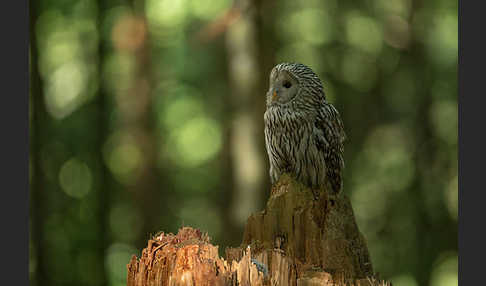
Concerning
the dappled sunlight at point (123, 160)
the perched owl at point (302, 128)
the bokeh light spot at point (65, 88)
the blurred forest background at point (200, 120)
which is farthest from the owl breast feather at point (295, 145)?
the bokeh light spot at point (65, 88)

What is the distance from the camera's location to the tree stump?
183 cm

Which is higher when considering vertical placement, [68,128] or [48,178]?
[68,128]

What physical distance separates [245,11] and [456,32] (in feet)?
3.34

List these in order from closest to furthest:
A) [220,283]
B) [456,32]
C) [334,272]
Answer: [220,283] < [334,272] < [456,32]

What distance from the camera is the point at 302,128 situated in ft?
7.59

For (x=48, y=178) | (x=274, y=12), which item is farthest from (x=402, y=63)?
(x=48, y=178)

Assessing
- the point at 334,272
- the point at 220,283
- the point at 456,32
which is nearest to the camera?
the point at 220,283

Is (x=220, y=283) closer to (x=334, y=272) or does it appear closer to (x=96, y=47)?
(x=334, y=272)

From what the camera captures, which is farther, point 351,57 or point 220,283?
point 351,57

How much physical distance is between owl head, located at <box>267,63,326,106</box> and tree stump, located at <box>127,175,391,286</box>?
13.0 inches

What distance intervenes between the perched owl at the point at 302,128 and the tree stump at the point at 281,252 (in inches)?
5.2

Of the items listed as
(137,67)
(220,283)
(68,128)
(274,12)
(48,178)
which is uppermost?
(274,12)

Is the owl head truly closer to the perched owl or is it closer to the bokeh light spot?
the perched owl

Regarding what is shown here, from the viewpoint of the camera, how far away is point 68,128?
289 centimetres
